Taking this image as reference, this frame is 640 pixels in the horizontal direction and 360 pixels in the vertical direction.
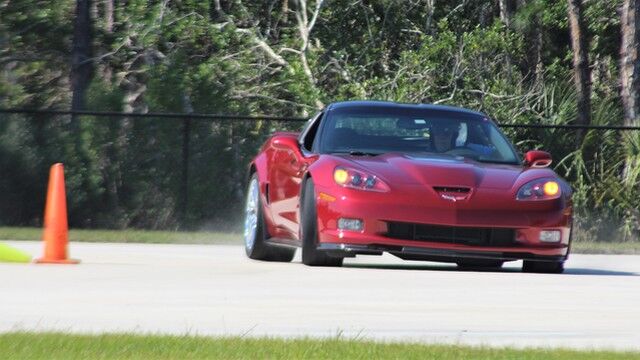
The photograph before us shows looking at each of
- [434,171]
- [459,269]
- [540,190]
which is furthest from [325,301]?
[459,269]

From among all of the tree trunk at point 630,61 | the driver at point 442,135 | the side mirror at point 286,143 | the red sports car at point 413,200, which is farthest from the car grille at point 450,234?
the tree trunk at point 630,61

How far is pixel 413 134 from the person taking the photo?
46.3 feet

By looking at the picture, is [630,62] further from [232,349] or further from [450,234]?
[232,349]

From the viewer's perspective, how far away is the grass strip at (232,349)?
732 cm

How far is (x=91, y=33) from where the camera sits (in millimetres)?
28500

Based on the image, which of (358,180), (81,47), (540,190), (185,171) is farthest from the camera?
(81,47)

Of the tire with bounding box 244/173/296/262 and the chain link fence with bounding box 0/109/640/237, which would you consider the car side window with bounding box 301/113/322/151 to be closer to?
the tire with bounding box 244/173/296/262

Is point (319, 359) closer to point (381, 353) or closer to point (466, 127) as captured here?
point (381, 353)

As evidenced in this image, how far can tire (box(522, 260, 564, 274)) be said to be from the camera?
531 inches

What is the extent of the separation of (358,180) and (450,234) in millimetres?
A: 826

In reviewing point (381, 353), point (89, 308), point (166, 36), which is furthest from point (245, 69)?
point (381, 353)

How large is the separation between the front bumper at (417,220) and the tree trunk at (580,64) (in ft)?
49.5

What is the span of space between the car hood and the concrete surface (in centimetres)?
72

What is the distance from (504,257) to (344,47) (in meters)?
17.0
